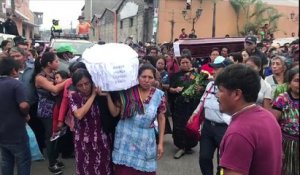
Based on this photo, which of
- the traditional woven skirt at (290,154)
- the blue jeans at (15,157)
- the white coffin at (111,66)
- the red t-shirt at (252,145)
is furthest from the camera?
the blue jeans at (15,157)

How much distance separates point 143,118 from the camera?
3.42m

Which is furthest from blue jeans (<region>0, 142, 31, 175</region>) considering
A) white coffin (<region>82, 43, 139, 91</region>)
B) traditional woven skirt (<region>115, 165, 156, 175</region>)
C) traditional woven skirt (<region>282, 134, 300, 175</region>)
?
traditional woven skirt (<region>282, 134, 300, 175</region>)

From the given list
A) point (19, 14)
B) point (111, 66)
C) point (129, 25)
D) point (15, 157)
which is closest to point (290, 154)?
point (111, 66)

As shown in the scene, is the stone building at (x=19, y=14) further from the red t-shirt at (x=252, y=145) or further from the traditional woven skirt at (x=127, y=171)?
the red t-shirt at (x=252, y=145)

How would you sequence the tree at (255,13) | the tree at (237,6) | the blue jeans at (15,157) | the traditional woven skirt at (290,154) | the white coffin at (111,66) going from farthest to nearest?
the tree at (237,6) < the tree at (255,13) < the blue jeans at (15,157) < the traditional woven skirt at (290,154) < the white coffin at (111,66)

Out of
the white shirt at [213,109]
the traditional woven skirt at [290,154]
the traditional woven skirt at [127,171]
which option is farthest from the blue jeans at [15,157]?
the traditional woven skirt at [290,154]

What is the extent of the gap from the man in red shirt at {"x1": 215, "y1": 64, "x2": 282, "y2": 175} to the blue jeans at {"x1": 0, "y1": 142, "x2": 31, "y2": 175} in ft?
8.84

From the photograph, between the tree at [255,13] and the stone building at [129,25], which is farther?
the tree at [255,13]

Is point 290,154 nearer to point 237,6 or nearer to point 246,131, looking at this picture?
point 246,131

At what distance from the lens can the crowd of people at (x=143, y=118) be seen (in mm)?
2057

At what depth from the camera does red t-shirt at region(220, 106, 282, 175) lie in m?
1.98

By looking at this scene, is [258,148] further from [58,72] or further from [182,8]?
[182,8]

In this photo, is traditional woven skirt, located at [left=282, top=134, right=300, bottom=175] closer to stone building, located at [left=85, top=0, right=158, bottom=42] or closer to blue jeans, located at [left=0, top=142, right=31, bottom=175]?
blue jeans, located at [left=0, top=142, right=31, bottom=175]

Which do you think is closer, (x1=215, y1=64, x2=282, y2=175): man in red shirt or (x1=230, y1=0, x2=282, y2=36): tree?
(x1=215, y1=64, x2=282, y2=175): man in red shirt
